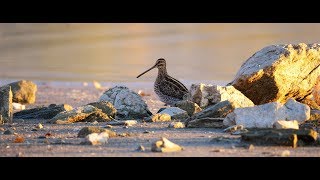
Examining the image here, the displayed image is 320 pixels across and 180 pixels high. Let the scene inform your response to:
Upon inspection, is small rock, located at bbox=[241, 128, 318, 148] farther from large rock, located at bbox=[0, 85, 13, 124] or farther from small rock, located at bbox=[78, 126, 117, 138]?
large rock, located at bbox=[0, 85, 13, 124]

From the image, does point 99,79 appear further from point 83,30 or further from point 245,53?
point 83,30

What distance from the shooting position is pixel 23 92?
41.1ft

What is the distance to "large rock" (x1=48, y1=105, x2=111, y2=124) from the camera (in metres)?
9.81

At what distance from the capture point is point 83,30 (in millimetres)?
26266

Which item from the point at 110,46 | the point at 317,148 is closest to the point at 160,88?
the point at 317,148

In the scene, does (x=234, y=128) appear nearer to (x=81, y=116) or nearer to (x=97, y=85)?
(x=81, y=116)

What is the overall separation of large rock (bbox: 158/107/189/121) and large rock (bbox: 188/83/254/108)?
0.38m

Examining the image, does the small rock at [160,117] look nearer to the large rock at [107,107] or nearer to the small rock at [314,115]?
the large rock at [107,107]

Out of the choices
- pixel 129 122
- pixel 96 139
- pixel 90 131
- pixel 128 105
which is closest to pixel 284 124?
pixel 96 139

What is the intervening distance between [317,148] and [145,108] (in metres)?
3.38

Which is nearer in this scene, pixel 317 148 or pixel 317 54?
pixel 317 148

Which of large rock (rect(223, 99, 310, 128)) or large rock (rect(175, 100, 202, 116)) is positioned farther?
large rock (rect(175, 100, 202, 116))

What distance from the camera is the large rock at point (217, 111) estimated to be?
942 centimetres

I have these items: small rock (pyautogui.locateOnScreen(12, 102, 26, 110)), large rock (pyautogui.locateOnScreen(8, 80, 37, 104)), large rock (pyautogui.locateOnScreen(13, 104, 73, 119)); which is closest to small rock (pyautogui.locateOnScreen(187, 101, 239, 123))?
large rock (pyautogui.locateOnScreen(13, 104, 73, 119))
